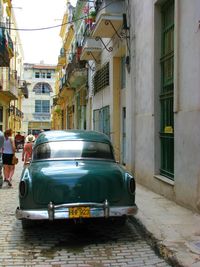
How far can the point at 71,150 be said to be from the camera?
8078 mm

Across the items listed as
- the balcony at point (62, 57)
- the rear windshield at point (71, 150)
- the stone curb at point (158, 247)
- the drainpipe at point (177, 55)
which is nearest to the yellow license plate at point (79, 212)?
the stone curb at point (158, 247)

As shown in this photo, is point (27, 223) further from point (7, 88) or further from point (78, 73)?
point (7, 88)

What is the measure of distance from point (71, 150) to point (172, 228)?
7.54 feet

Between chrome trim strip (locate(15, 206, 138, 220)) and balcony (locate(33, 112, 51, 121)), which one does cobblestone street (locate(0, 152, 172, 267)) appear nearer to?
chrome trim strip (locate(15, 206, 138, 220))

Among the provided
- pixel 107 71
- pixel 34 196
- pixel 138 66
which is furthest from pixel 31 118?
pixel 34 196

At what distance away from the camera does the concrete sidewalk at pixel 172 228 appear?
5582mm

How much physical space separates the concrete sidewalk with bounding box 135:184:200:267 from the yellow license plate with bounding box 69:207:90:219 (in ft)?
3.33

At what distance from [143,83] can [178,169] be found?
3703 mm

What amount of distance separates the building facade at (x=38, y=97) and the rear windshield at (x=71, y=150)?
64483 mm

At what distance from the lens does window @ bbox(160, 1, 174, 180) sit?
9984 millimetres

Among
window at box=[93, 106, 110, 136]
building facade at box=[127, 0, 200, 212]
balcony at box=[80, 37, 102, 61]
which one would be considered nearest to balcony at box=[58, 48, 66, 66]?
window at box=[93, 106, 110, 136]

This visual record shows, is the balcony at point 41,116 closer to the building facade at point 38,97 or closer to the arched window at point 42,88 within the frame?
the building facade at point 38,97

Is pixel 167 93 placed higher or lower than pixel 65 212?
higher

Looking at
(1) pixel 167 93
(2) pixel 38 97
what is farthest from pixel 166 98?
(2) pixel 38 97
